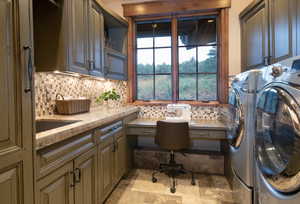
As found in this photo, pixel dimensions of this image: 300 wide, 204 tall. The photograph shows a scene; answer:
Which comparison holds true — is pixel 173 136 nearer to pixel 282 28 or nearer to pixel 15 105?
pixel 282 28

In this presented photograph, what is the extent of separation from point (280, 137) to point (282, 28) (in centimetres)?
148

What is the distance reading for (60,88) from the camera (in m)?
2.13

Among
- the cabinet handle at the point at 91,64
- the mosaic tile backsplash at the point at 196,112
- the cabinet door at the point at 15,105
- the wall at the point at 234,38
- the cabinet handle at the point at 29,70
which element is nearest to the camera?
the cabinet door at the point at 15,105

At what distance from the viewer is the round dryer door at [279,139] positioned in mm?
836

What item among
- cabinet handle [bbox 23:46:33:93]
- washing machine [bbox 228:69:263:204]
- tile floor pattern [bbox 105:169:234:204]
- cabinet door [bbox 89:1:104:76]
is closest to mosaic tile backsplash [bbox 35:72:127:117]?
cabinet door [bbox 89:1:104:76]

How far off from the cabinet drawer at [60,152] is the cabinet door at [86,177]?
0.25ft

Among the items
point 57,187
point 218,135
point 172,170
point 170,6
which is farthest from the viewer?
point 170,6

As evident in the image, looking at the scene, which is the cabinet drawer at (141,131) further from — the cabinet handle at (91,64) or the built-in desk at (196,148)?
the cabinet handle at (91,64)

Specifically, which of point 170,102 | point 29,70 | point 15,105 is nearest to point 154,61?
point 170,102

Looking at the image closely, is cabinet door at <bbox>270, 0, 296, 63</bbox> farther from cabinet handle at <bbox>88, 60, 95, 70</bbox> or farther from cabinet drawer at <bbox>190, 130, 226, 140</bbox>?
cabinet handle at <bbox>88, 60, 95, 70</bbox>

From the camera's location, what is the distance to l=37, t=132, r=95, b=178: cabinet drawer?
1.08m

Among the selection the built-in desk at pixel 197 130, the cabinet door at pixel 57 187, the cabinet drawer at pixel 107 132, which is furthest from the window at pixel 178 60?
the cabinet door at pixel 57 187

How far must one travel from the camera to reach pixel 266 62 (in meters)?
2.16

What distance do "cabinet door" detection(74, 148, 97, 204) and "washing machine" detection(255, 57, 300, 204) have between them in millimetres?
1304
